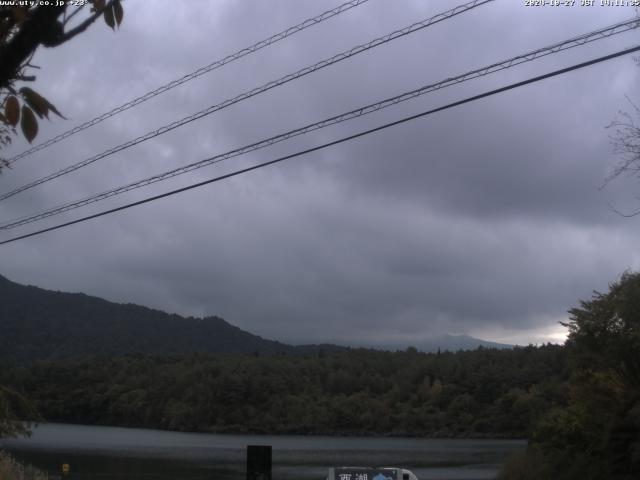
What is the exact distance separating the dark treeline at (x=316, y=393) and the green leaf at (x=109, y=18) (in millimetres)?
95087

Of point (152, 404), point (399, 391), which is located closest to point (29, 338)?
point (152, 404)

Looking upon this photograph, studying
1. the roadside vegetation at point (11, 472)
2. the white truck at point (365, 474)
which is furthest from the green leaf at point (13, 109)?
the roadside vegetation at point (11, 472)

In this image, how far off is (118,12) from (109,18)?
0.06m

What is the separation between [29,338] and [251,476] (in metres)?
149

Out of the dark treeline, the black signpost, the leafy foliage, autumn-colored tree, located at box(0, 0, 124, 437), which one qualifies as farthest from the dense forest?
autumn-colored tree, located at box(0, 0, 124, 437)

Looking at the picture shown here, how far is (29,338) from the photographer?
147625 millimetres

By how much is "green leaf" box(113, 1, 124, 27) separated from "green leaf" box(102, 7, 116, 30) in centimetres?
2

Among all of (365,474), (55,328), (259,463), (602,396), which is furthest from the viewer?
(55,328)

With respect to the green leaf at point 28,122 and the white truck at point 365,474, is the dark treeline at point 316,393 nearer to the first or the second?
the white truck at point 365,474

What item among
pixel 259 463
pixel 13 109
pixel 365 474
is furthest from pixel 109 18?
pixel 365 474

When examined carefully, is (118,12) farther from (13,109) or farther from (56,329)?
(56,329)

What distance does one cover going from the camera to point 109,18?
4203 millimetres

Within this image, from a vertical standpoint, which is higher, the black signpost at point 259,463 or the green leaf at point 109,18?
the green leaf at point 109,18

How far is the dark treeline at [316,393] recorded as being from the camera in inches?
4035
